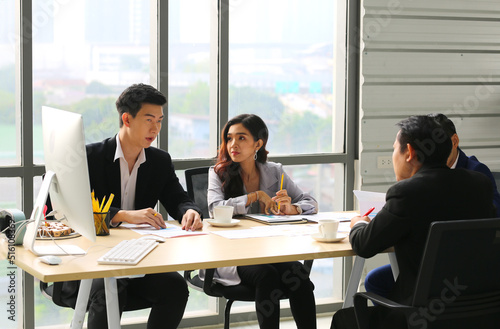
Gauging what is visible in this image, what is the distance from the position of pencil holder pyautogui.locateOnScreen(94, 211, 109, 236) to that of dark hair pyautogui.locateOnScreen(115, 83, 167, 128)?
0.66m

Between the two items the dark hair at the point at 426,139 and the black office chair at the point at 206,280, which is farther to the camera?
the black office chair at the point at 206,280

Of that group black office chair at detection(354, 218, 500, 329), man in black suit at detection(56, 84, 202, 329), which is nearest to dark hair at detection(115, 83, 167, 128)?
man in black suit at detection(56, 84, 202, 329)

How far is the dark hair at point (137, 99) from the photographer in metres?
3.29

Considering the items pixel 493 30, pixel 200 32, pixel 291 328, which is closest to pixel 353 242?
pixel 291 328

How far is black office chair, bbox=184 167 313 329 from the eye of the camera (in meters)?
3.09

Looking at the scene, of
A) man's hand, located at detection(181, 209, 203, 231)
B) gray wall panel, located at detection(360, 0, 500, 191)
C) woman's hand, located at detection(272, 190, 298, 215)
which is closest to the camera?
man's hand, located at detection(181, 209, 203, 231)

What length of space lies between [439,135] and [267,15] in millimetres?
2045

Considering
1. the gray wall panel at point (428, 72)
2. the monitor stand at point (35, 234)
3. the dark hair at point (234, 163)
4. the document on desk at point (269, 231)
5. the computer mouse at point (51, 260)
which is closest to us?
the computer mouse at point (51, 260)

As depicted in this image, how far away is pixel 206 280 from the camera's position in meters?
3.08

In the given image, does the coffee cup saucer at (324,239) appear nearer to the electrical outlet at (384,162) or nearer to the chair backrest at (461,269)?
the chair backrest at (461,269)

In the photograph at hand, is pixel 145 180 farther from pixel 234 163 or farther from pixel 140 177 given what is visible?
pixel 234 163

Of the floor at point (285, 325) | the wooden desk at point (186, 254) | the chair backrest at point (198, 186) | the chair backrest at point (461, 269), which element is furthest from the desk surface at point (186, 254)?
the floor at point (285, 325)

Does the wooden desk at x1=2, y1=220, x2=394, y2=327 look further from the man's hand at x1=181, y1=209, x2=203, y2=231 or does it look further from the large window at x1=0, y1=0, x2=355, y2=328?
the large window at x1=0, y1=0, x2=355, y2=328

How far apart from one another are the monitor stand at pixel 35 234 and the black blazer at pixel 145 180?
0.67 metres
